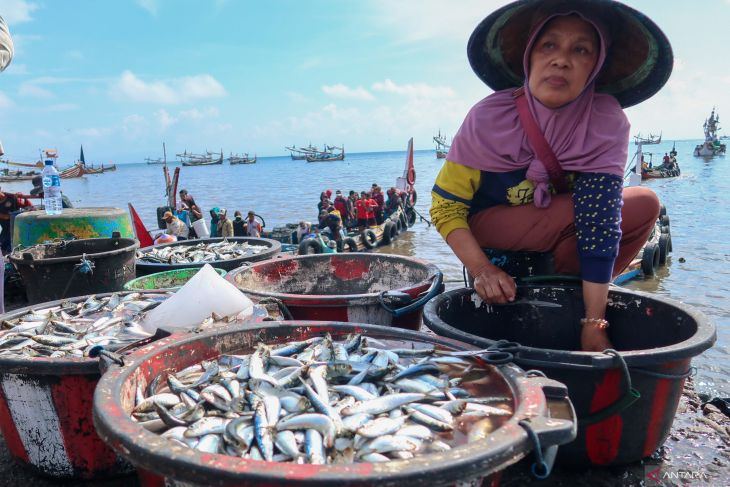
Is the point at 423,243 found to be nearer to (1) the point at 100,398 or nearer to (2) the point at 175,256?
(2) the point at 175,256

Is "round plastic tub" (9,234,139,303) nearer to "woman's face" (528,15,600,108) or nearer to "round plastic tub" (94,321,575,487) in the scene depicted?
"round plastic tub" (94,321,575,487)

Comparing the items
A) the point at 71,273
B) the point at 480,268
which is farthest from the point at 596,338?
the point at 71,273

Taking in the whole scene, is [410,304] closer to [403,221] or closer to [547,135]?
[547,135]

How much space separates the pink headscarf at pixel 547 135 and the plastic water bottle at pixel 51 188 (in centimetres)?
623

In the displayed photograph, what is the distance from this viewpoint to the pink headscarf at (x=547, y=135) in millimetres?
2730

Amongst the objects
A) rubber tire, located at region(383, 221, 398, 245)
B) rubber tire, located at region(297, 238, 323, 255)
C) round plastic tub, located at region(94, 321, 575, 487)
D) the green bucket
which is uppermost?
round plastic tub, located at region(94, 321, 575, 487)

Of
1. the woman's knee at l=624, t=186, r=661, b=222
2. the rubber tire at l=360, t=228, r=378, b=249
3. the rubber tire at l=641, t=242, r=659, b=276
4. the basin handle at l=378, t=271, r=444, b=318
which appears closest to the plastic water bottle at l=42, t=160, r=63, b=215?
the basin handle at l=378, t=271, r=444, b=318

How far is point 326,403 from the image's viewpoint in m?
1.98

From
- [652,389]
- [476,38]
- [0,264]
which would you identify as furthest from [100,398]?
[0,264]

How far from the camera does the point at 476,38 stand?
314cm

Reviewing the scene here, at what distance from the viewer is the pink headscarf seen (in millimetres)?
2730

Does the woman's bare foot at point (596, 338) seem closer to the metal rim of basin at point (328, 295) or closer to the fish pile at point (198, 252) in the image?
the metal rim of basin at point (328, 295)

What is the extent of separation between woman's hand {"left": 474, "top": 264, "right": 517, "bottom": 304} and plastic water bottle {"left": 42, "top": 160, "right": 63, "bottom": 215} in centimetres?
632

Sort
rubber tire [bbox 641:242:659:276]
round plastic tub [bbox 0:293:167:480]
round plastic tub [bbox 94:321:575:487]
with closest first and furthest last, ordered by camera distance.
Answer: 1. round plastic tub [bbox 94:321:575:487]
2. round plastic tub [bbox 0:293:167:480]
3. rubber tire [bbox 641:242:659:276]
